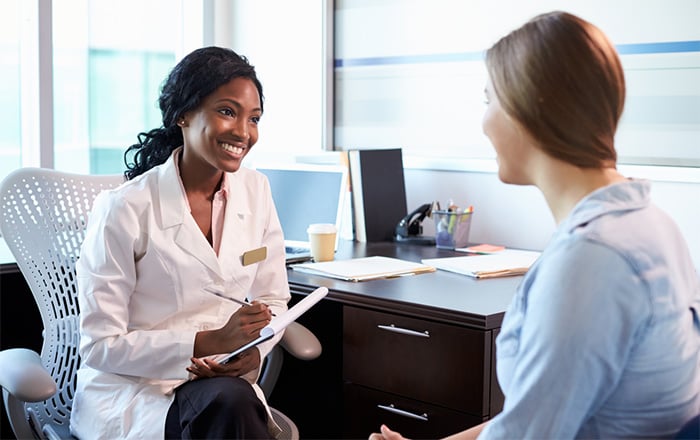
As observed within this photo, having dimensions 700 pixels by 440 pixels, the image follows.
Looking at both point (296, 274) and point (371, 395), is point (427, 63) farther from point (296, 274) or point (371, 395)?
point (371, 395)

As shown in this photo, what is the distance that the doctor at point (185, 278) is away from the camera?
171 centimetres

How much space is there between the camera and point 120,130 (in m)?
3.00

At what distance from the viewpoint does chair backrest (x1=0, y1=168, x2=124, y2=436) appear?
194cm

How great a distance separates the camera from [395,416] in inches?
76.2

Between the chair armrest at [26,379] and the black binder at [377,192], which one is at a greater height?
the black binder at [377,192]

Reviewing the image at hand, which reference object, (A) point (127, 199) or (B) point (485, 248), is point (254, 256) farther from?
(B) point (485, 248)

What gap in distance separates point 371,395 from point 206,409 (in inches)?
18.0

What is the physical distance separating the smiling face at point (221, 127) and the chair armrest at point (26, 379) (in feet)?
1.71

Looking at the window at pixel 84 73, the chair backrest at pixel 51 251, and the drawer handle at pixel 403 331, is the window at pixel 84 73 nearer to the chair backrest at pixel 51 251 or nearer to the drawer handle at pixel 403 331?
the chair backrest at pixel 51 251

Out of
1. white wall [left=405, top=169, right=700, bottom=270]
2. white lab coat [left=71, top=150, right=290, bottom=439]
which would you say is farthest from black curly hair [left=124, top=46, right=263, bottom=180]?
white wall [left=405, top=169, right=700, bottom=270]

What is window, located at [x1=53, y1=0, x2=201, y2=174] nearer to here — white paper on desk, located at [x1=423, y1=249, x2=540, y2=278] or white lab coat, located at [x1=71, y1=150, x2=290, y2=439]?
white lab coat, located at [x1=71, y1=150, x2=290, y2=439]

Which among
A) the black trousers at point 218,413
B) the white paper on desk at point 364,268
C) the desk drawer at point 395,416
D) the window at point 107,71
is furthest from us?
the window at point 107,71

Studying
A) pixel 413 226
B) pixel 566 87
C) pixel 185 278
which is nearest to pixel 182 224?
pixel 185 278

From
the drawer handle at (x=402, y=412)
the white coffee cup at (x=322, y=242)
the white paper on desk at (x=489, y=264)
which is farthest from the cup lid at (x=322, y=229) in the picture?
the drawer handle at (x=402, y=412)
